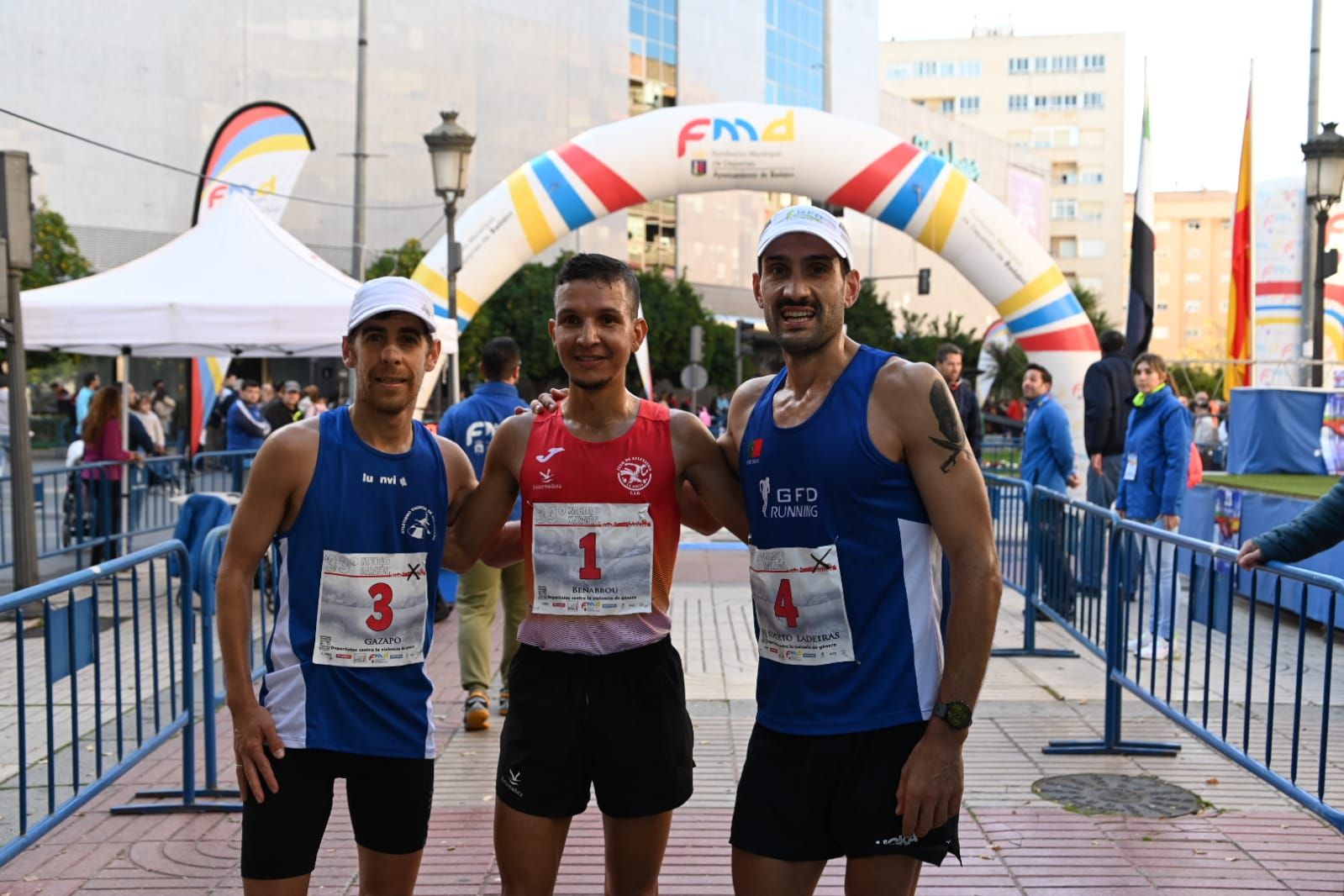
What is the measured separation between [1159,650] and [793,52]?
60430 mm

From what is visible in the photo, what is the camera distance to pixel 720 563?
12.5 meters

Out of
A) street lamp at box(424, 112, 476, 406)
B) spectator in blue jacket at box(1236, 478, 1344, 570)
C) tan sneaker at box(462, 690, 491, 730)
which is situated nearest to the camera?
spectator in blue jacket at box(1236, 478, 1344, 570)

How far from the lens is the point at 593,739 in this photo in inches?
123

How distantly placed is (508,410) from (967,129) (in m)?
74.1

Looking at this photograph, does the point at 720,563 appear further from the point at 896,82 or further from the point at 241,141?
the point at 896,82

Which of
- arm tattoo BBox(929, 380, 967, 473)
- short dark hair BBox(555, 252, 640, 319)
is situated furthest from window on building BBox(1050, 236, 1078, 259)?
arm tattoo BBox(929, 380, 967, 473)

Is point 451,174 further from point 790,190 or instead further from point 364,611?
point 364,611

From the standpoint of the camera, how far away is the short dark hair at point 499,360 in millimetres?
7184

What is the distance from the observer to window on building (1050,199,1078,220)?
104 meters

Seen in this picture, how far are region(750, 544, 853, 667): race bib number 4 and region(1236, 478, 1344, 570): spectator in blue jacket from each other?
1735mm

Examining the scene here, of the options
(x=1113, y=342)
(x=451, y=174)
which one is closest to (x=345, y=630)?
(x=1113, y=342)

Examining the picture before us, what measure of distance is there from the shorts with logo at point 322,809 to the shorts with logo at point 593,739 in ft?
0.70

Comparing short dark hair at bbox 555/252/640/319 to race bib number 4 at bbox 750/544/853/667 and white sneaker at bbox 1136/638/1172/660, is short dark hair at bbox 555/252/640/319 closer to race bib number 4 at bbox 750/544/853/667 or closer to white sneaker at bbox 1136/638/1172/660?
race bib number 4 at bbox 750/544/853/667

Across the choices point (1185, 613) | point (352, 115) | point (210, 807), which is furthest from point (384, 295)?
point (352, 115)
